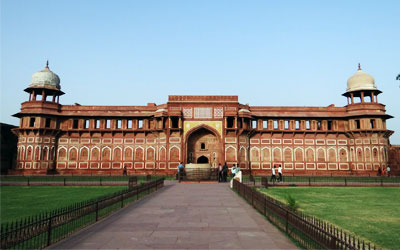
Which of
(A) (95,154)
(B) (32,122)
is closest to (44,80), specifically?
(B) (32,122)

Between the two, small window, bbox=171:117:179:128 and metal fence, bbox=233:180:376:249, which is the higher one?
small window, bbox=171:117:179:128

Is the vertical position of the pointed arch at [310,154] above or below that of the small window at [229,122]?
below

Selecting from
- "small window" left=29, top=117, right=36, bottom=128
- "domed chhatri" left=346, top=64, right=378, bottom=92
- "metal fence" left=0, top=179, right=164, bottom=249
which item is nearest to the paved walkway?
"metal fence" left=0, top=179, right=164, bottom=249

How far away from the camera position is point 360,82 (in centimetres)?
3269

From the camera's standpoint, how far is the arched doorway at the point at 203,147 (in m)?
31.1

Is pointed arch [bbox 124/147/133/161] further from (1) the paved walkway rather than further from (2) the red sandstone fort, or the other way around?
(1) the paved walkway

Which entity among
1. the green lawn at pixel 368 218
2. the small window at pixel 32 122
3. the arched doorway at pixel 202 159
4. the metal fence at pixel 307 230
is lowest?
the green lawn at pixel 368 218

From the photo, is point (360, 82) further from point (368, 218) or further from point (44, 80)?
point (44, 80)

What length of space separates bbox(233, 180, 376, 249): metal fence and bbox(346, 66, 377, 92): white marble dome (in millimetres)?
31521

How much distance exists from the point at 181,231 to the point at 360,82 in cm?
3554

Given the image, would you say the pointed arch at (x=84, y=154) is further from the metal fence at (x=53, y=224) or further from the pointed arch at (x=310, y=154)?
the pointed arch at (x=310, y=154)

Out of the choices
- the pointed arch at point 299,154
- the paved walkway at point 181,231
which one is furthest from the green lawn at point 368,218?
the pointed arch at point 299,154

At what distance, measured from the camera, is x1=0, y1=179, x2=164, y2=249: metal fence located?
4.43 metres

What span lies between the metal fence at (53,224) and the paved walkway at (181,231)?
0.37 m
